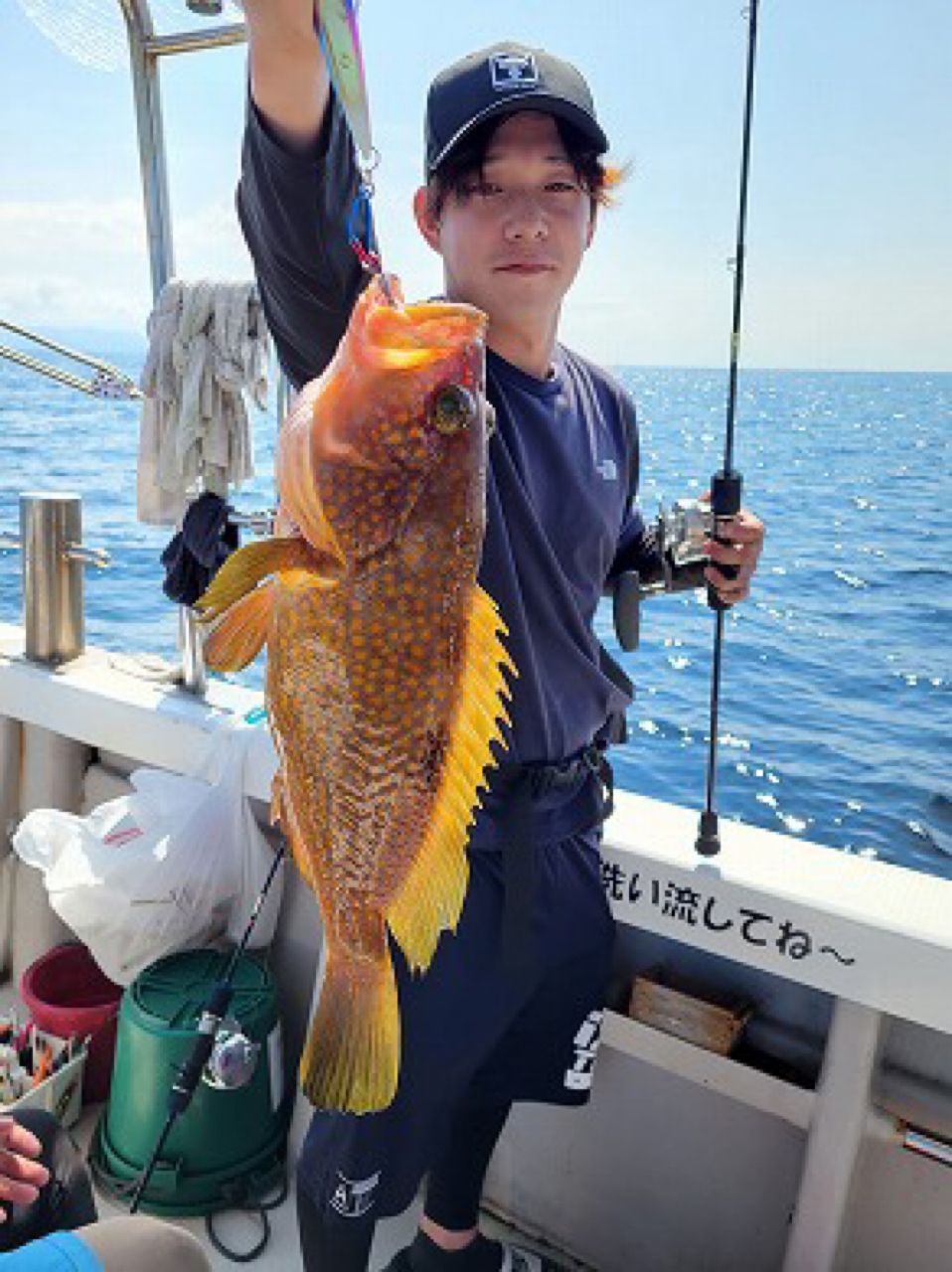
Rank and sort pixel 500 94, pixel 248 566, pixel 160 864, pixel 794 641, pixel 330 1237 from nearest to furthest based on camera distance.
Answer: pixel 248 566, pixel 500 94, pixel 330 1237, pixel 160 864, pixel 794 641

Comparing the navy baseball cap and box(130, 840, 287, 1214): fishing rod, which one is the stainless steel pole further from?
the navy baseball cap

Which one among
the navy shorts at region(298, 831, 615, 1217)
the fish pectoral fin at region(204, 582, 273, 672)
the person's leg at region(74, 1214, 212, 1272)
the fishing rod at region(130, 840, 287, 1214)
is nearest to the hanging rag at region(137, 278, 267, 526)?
the fishing rod at region(130, 840, 287, 1214)

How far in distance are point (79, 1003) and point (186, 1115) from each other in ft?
2.52

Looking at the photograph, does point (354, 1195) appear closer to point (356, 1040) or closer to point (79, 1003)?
point (356, 1040)

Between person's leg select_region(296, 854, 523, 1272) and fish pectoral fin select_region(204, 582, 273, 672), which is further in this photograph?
person's leg select_region(296, 854, 523, 1272)

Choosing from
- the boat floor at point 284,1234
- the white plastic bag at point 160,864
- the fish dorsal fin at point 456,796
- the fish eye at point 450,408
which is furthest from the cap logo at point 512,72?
the boat floor at point 284,1234

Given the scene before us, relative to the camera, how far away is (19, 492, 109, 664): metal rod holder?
3.87 metres

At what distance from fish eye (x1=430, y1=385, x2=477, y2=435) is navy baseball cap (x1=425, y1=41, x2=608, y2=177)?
2.34ft

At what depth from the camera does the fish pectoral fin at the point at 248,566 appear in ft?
4.33

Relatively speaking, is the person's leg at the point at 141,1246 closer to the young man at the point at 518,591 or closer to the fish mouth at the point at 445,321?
the young man at the point at 518,591

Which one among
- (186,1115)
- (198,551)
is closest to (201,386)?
(198,551)

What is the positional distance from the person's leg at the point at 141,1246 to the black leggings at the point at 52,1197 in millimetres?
233

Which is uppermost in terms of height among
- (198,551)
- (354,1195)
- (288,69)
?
(288,69)

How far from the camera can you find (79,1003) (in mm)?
3545
